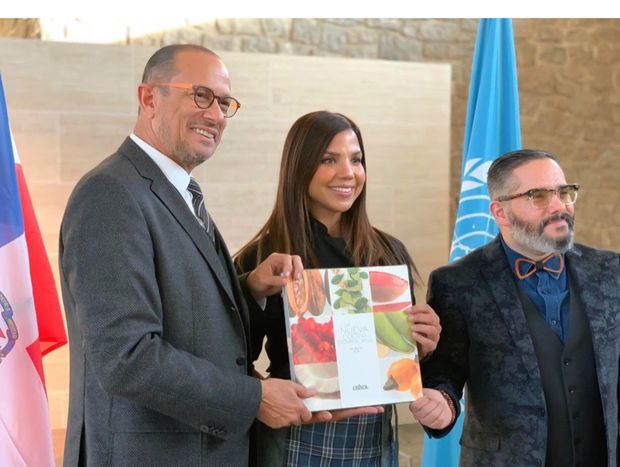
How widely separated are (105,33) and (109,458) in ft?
15.3

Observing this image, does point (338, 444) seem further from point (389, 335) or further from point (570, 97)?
point (570, 97)

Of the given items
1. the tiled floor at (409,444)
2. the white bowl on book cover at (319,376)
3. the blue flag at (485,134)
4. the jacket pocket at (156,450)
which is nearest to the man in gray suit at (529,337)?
the white bowl on book cover at (319,376)

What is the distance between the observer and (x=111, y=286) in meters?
1.77

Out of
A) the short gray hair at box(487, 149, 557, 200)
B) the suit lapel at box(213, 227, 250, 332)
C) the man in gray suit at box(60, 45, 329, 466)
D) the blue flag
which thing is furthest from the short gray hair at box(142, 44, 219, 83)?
the blue flag

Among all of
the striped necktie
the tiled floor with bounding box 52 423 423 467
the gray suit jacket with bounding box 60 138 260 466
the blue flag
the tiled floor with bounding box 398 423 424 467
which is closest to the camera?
the gray suit jacket with bounding box 60 138 260 466

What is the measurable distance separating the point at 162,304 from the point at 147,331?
0.13m

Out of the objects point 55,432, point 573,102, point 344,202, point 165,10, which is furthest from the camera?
point 573,102

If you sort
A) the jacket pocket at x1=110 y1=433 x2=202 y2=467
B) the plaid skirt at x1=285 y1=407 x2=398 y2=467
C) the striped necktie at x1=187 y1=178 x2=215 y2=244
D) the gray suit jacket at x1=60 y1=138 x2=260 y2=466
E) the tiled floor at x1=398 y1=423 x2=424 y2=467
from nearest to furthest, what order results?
the gray suit jacket at x1=60 y1=138 x2=260 y2=466
the jacket pocket at x1=110 y1=433 x2=202 y2=467
the striped necktie at x1=187 y1=178 x2=215 y2=244
the plaid skirt at x1=285 y1=407 x2=398 y2=467
the tiled floor at x1=398 y1=423 x2=424 y2=467

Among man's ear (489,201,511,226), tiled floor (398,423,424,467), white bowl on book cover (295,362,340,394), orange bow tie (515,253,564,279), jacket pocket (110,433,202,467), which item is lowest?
tiled floor (398,423,424,467)

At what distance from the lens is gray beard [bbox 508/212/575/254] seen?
223 cm

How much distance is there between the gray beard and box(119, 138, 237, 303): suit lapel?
849 mm

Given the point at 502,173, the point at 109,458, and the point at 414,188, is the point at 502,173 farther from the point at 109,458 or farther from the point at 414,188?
the point at 414,188

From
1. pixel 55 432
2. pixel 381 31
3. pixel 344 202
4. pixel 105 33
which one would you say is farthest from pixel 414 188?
pixel 344 202

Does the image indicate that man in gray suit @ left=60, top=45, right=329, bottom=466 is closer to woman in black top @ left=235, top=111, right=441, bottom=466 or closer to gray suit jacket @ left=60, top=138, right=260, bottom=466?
gray suit jacket @ left=60, top=138, right=260, bottom=466
